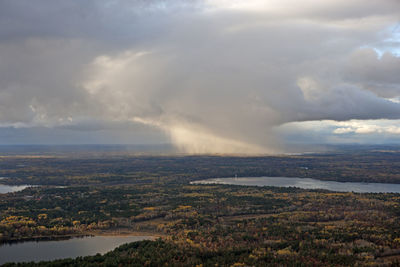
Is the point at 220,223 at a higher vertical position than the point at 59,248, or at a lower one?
higher

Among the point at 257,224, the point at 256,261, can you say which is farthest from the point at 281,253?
the point at 257,224

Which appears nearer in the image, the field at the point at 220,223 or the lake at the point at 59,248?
the field at the point at 220,223

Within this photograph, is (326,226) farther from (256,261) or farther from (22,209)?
(22,209)

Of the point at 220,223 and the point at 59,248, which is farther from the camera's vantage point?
the point at 220,223

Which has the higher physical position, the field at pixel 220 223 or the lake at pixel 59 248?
the field at pixel 220 223

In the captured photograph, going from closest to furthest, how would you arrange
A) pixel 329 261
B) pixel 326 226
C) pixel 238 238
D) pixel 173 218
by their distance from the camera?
pixel 329 261, pixel 238 238, pixel 326 226, pixel 173 218

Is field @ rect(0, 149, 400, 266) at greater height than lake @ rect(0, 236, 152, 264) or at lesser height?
greater

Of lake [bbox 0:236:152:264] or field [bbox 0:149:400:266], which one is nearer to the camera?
field [bbox 0:149:400:266]

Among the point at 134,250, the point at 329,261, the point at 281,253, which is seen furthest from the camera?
the point at 134,250
